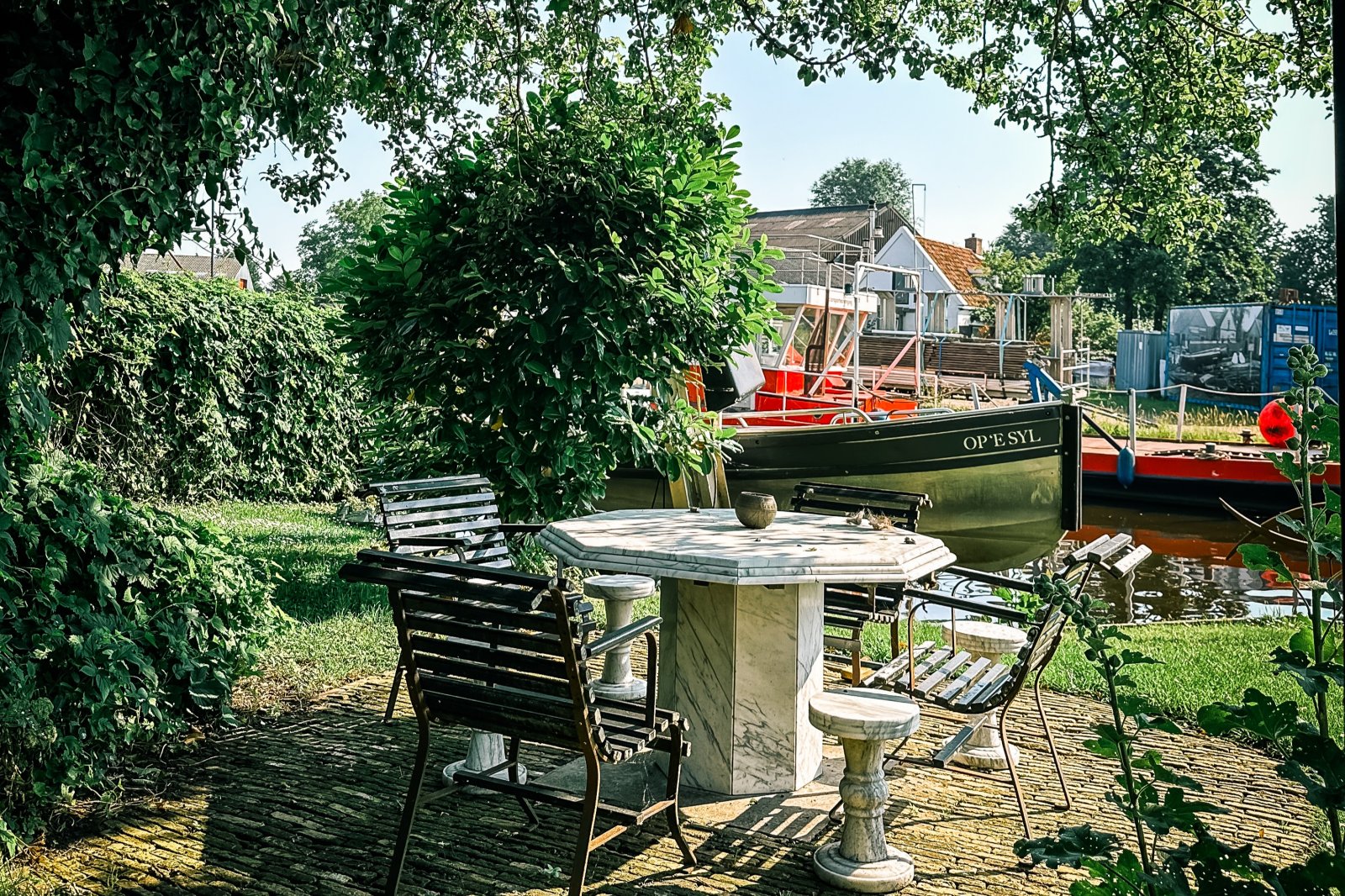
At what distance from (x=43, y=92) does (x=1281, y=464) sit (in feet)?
11.8

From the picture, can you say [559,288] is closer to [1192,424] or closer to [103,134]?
[103,134]

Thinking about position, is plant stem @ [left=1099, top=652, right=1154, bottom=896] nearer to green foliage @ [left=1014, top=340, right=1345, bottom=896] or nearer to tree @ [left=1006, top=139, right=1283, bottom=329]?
green foliage @ [left=1014, top=340, right=1345, bottom=896]

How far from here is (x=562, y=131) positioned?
6.40 metres

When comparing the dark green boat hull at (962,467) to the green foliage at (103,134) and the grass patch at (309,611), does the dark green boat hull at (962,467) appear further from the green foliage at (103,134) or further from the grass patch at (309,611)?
the green foliage at (103,134)

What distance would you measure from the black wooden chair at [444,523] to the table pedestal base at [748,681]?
3.84 ft

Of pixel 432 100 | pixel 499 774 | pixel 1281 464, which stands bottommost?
→ pixel 499 774

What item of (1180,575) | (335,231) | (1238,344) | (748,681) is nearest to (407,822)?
(748,681)

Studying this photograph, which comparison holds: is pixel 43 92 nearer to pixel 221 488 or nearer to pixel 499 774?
pixel 499 774

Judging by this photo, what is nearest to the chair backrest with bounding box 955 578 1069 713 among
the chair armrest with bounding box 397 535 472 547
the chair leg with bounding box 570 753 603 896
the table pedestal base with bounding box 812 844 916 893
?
the table pedestal base with bounding box 812 844 916 893

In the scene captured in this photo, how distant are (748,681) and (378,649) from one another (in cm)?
310

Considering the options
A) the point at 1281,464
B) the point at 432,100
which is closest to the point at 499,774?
the point at 1281,464

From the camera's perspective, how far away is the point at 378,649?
6672 millimetres

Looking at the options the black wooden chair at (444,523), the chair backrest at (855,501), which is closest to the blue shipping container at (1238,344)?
the chair backrest at (855,501)

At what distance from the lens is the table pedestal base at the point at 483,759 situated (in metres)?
4.40
